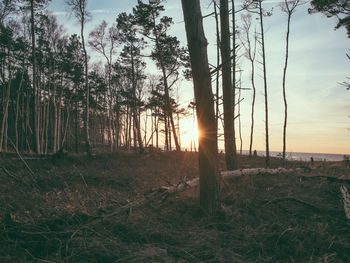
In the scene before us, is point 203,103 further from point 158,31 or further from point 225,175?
point 158,31

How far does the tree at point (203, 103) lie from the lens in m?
3.68

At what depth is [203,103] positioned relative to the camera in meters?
3.69

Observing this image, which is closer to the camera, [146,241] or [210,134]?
[146,241]

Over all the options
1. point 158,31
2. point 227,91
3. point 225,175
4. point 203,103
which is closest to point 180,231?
point 203,103

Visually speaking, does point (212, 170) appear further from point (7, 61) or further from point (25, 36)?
point (7, 61)

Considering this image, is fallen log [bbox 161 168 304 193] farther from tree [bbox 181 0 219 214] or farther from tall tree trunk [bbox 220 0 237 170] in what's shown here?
tree [bbox 181 0 219 214]

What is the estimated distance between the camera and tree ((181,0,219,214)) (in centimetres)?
368

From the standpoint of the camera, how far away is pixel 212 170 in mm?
3674

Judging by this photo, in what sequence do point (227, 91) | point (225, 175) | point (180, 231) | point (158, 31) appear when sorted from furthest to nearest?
point (158, 31) → point (227, 91) → point (225, 175) → point (180, 231)

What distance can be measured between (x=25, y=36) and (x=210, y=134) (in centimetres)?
2237

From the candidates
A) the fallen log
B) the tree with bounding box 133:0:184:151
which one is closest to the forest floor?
the fallen log

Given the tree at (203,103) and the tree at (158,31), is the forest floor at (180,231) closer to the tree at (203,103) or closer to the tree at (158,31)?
the tree at (203,103)

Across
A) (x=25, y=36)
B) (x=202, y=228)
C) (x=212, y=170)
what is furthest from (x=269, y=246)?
(x=25, y=36)

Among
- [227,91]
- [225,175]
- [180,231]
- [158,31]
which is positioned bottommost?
[180,231]
